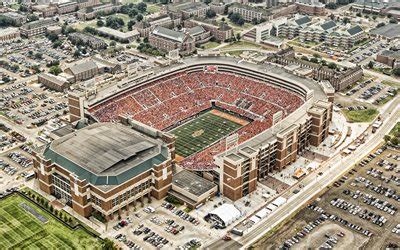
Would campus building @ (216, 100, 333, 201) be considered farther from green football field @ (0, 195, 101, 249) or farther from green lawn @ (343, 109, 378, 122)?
green football field @ (0, 195, 101, 249)

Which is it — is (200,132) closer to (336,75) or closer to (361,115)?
(361,115)

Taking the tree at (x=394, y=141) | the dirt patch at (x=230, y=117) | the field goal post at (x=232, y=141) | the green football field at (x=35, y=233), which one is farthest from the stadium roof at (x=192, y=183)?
the tree at (x=394, y=141)

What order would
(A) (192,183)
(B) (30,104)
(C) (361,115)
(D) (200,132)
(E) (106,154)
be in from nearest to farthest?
(E) (106,154) → (A) (192,183) → (D) (200,132) → (C) (361,115) → (B) (30,104)

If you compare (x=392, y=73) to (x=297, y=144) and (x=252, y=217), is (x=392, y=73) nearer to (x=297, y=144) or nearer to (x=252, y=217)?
(x=297, y=144)

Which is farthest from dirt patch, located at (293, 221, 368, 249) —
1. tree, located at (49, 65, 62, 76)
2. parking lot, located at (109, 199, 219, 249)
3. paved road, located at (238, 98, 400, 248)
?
tree, located at (49, 65, 62, 76)

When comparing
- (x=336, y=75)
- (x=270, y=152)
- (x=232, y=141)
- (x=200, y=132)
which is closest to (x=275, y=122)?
(x=270, y=152)

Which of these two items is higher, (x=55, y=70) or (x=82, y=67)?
(x=82, y=67)

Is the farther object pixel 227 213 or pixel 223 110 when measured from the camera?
pixel 223 110
